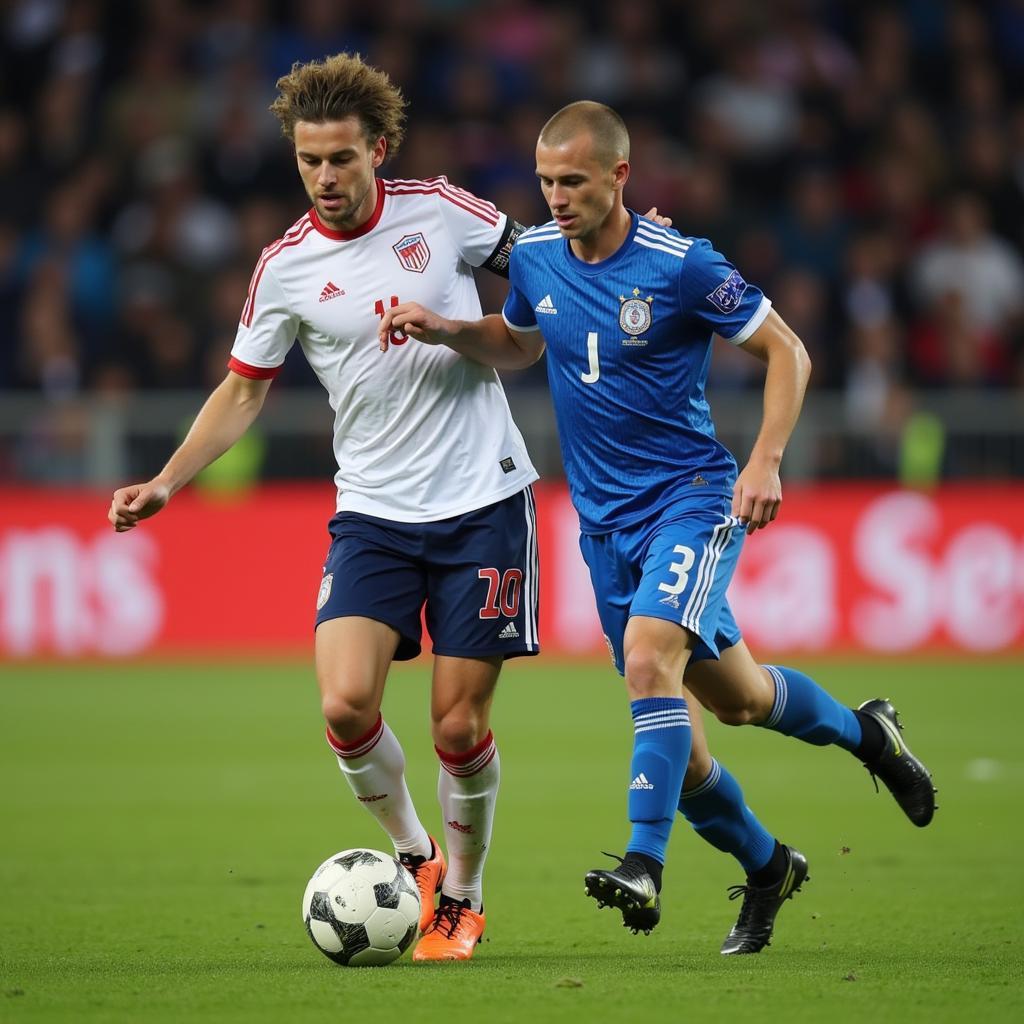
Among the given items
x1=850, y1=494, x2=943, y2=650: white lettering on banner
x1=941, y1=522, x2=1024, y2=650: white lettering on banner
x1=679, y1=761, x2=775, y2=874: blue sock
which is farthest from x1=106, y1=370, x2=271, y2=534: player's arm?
x1=941, y1=522, x2=1024, y2=650: white lettering on banner

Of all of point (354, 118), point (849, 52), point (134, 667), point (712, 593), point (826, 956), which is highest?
point (849, 52)

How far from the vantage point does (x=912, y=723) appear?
35.9ft

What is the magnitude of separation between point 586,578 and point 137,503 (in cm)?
877

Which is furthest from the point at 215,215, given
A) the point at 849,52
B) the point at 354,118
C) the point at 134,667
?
the point at 354,118

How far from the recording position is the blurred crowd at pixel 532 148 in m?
15.0

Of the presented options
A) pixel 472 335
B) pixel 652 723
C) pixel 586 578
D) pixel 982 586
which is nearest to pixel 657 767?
pixel 652 723

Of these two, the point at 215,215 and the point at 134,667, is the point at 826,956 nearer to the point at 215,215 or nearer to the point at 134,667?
the point at 134,667

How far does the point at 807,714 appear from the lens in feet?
18.2

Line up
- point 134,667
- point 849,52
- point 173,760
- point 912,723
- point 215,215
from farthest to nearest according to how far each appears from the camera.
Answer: point 849,52 < point 215,215 < point 134,667 < point 912,723 < point 173,760

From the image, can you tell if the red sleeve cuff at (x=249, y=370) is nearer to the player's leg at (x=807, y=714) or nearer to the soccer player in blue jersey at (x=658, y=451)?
the soccer player in blue jersey at (x=658, y=451)

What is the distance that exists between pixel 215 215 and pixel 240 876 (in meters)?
9.65

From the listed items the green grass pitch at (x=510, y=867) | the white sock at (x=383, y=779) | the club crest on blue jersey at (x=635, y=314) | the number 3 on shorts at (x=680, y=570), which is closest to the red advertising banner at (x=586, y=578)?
the green grass pitch at (x=510, y=867)

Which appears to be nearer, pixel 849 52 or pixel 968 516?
pixel 968 516

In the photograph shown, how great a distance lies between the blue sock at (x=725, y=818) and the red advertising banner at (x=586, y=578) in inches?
331
